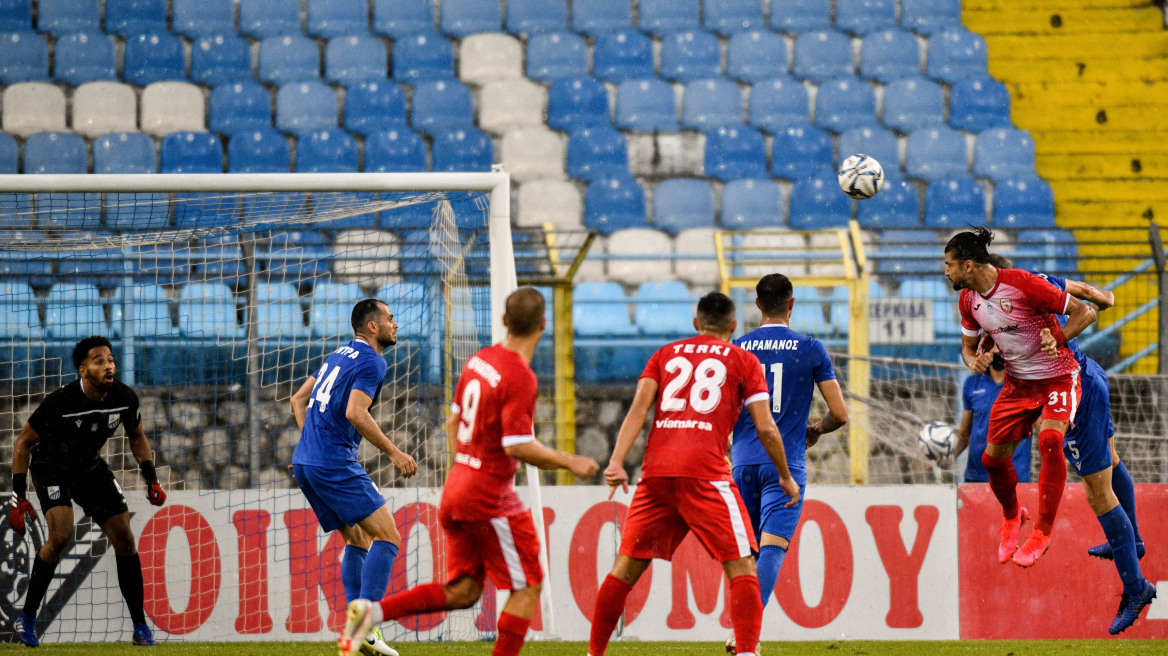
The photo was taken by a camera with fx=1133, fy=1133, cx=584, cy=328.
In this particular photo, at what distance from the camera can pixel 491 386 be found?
4.57 metres

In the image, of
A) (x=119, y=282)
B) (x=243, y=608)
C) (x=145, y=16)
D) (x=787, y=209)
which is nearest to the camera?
(x=243, y=608)

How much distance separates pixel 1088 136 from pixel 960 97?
1694 millimetres

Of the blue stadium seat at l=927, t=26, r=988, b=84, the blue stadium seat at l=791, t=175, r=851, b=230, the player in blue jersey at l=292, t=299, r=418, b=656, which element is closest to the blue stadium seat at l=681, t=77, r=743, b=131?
the blue stadium seat at l=791, t=175, r=851, b=230

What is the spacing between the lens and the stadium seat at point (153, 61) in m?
14.6

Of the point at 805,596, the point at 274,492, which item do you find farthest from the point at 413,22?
the point at 805,596

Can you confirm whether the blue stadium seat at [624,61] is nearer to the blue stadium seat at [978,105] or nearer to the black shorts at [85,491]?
the blue stadium seat at [978,105]

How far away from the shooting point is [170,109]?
14320 millimetres

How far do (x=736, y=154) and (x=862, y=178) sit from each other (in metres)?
6.96

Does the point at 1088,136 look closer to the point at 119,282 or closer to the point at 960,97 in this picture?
the point at 960,97

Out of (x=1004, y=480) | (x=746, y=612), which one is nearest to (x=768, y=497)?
(x=746, y=612)

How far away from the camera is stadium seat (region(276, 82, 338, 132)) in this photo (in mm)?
14414

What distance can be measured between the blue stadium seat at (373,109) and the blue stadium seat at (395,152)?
0.97ft

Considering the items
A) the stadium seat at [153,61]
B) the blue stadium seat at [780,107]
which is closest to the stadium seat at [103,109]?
the stadium seat at [153,61]

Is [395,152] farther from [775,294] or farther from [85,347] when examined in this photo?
[775,294]
